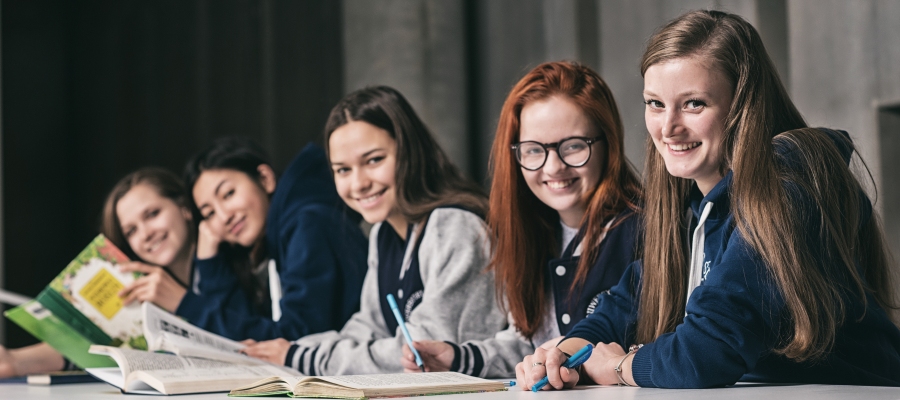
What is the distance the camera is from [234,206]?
116 inches

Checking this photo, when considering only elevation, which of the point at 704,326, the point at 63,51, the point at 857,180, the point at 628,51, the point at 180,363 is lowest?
the point at 180,363

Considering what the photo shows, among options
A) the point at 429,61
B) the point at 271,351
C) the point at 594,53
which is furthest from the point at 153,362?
the point at 429,61

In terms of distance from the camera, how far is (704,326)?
52.8 inches

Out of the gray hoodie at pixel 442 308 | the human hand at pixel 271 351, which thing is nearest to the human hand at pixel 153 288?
the human hand at pixel 271 351

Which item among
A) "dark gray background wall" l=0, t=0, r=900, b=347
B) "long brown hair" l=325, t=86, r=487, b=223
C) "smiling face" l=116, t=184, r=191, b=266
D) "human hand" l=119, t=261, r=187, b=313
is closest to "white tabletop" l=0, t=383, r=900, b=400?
"long brown hair" l=325, t=86, r=487, b=223

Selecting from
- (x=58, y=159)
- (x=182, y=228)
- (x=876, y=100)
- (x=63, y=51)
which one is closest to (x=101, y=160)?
(x=58, y=159)

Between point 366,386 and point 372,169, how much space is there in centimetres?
119

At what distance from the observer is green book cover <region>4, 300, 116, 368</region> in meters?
2.40

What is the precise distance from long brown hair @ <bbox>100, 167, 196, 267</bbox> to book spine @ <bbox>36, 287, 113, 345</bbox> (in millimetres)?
529

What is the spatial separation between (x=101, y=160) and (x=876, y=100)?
4.19 m

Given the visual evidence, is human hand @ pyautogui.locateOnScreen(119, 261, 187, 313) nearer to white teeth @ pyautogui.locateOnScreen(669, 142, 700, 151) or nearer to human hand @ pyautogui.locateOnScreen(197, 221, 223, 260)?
human hand @ pyautogui.locateOnScreen(197, 221, 223, 260)

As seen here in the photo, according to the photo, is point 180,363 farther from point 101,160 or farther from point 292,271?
point 101,160

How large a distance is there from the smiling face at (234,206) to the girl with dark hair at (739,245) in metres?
1.51

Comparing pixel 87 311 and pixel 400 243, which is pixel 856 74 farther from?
pixel 87 311
